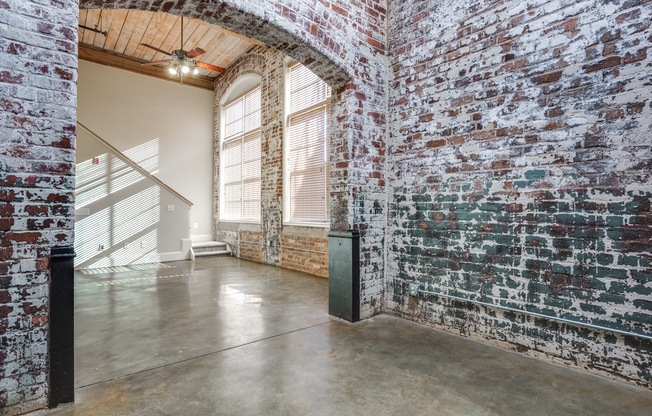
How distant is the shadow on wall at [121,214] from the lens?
6484mm

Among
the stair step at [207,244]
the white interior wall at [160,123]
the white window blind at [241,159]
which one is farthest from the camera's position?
the stair step at [207,244]

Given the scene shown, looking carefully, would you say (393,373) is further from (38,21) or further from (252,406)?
(38,21)

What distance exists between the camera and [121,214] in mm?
6855

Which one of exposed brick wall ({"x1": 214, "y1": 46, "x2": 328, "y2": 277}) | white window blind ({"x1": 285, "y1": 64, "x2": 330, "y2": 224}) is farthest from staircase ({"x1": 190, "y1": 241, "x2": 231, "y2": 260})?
white window blind ({"x1": 285, "y1": 64, "x2": 330, "y2": 224})

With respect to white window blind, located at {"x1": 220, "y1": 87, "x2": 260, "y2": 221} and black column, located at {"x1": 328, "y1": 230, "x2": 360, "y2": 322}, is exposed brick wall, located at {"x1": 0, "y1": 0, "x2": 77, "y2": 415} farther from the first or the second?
white window blind, located at {"x1": 220, "y1": 87, "x2": 260, "y2": 221}

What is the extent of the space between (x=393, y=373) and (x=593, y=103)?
91.2 inches

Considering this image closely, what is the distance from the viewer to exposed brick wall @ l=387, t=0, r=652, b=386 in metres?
2.12

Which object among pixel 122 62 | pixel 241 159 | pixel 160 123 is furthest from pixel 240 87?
pixel 122 62

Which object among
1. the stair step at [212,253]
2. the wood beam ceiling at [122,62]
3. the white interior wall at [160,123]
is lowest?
the stair step at [212,253]

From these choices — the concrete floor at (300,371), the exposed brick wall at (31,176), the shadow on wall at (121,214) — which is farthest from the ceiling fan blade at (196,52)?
the concrete floor at (300,371)

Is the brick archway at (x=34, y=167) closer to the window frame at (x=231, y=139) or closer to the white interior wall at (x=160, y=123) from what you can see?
the window frame at (x=231, y=139)

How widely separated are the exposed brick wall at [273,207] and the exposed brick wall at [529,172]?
108 inches

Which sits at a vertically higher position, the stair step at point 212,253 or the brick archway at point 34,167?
the brick archway at point 34,167

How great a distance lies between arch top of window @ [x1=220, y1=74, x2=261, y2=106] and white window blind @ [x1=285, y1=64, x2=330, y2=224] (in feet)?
5.88
